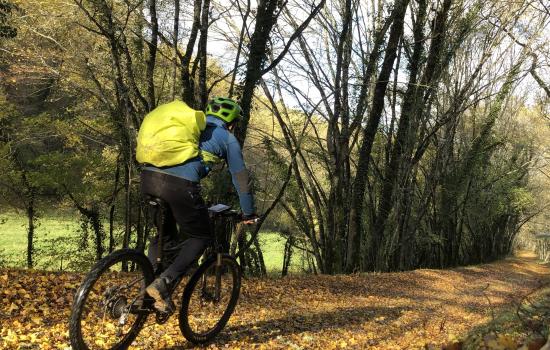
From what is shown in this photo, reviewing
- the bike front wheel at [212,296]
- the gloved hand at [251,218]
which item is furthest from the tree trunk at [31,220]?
the gloved hand at [251,218]

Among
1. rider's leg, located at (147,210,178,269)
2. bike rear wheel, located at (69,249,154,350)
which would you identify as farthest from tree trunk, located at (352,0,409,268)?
bike rear wheel, located at (69,249,154,350)

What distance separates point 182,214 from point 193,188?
209 mm

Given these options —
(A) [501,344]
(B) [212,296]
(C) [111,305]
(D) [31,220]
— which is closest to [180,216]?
(C) [111,305]

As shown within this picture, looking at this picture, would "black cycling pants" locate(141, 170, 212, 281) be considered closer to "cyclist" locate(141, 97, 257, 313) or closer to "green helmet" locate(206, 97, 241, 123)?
"cyclist" locate(141, 97, 257, 313)

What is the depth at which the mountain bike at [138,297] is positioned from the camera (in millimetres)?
3172

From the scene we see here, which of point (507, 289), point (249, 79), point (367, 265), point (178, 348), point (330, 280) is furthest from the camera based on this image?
point (367, 265)

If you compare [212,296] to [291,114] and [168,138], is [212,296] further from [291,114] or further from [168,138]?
[291,114]

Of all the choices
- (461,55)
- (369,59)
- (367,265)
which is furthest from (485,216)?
(369,59)

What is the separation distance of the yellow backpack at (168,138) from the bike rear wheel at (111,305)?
0.71 meters

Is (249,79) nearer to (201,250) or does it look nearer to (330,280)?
(330,280)

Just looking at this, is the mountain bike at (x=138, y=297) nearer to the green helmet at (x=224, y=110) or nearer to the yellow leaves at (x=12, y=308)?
the green helmet at (x=224, y=110)

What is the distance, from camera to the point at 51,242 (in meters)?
21.5

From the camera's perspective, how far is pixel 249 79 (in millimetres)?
8555

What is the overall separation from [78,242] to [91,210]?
59.0 inches
